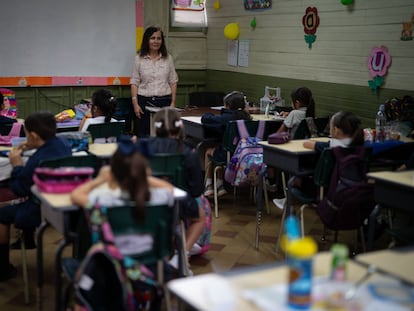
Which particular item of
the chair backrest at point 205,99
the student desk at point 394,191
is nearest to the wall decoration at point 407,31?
the student desk at point 394,191

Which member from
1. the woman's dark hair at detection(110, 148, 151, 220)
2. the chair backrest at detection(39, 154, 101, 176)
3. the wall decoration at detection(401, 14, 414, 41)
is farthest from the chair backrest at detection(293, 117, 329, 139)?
the woman's dark hair at detection(110, 148, 151, 220)

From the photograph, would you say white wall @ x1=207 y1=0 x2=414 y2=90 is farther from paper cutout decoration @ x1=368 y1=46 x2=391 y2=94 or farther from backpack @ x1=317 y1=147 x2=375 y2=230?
backpack @ x1=317 y1=147 x2=375 y2=230

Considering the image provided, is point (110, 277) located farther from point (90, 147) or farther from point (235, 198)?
point (235, 198)

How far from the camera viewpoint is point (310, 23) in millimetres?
6352

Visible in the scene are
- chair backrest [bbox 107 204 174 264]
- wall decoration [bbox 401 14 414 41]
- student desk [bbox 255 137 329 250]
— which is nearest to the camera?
chair backrest [bbox 107 204 174 264]

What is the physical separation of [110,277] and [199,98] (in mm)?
5529

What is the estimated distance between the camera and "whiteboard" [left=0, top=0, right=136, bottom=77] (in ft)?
23.2

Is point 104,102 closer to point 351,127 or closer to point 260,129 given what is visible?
point 260,129

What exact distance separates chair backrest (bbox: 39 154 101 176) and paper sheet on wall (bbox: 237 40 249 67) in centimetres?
449

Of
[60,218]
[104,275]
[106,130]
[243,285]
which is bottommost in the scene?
[104,275]

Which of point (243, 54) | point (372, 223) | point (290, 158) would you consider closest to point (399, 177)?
point (372, 223)

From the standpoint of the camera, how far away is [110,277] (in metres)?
2.38

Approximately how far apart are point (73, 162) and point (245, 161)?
207cm

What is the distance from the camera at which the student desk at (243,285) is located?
5.37ft
